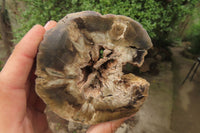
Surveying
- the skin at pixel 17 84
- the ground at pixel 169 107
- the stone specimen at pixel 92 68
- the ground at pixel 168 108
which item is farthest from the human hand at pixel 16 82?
the ground at pixel 169 107

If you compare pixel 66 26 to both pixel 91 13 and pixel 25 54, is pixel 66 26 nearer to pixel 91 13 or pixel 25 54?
pixel 91 13

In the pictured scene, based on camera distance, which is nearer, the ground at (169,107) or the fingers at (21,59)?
the fingers at (21,59)

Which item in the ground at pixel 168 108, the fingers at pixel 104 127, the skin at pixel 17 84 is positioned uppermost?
the skin at pixel 17 84

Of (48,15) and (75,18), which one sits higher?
(75,18)

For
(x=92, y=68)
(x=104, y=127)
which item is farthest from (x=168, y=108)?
(x=92, y=68)

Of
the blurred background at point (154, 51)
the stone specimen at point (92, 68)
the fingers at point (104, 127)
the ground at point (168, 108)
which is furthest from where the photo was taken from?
the ground at point (168, 108)

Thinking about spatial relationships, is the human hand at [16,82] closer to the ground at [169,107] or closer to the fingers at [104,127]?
the fingers at [104,127]

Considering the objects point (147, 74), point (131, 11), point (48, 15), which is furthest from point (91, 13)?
point (147, 74)
